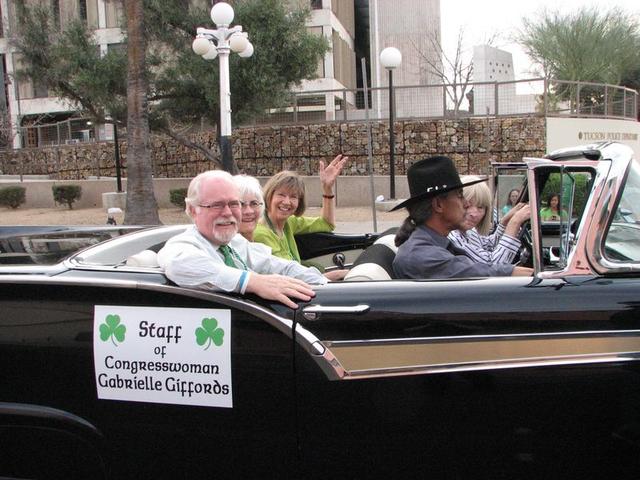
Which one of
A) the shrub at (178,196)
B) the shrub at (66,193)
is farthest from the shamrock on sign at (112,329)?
the shrub at (66,193)

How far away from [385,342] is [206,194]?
0.92 m

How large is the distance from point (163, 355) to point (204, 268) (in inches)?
12.9

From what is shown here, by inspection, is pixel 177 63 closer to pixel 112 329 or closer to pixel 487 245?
pixel 487 245

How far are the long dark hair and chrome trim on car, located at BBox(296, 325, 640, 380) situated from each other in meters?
0.92

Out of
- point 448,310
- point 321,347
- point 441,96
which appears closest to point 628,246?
point 448,310

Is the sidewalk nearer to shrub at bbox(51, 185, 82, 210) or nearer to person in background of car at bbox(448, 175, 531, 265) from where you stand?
shrub at bbox(51, 185, 82, 210)

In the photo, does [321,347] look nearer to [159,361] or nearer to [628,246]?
[159,361]

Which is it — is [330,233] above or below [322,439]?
above

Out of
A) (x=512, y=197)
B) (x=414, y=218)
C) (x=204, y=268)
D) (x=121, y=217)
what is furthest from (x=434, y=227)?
(x=121, y=217)

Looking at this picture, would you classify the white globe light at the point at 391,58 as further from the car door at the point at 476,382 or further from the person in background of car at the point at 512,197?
the car door at the point at 476,382

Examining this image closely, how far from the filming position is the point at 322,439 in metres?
2.07

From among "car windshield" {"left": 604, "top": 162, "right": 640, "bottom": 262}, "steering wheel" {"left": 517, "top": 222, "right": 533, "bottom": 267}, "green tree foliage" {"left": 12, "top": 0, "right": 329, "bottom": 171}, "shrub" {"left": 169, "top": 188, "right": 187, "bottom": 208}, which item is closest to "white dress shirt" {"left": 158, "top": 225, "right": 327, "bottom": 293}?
"car windshield" {"left": 604, "top": 162, "right": 640, "bottom": 262}

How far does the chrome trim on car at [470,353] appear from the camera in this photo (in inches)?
76.9

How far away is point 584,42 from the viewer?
3488cm
